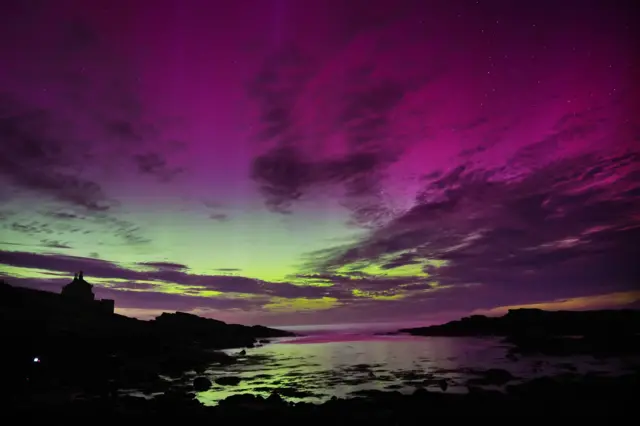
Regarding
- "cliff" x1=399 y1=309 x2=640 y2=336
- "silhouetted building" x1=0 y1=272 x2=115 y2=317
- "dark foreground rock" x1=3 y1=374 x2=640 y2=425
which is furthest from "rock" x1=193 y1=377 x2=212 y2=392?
"cliff" x1=399 y1=309 x2=640 y2=336

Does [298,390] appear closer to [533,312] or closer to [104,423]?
[104,423]

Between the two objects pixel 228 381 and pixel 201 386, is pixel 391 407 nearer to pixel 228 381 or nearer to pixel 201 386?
pixel 201 386

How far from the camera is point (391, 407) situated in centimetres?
2319

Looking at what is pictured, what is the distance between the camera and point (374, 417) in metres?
20.6

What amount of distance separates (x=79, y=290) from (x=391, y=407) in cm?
11228

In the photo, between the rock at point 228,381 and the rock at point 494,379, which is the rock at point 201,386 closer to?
the rock at point 228,381

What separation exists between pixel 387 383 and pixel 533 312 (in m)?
126

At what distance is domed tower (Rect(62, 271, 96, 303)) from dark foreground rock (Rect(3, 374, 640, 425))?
91142mm

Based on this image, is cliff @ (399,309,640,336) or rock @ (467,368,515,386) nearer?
rock @ (467,368,515,386)

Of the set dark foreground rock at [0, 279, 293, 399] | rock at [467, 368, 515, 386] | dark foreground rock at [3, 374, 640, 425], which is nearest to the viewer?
dark foreground rock at [3, 374, 640, 425]

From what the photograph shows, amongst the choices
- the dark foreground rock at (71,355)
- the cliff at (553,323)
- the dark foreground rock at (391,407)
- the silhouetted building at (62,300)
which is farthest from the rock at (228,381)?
the cliff at (553,323)

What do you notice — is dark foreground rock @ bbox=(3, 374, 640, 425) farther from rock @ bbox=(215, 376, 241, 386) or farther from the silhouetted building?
the silhouetted building

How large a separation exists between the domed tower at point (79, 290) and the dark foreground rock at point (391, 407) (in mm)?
91142

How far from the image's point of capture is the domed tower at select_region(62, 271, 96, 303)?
102438mm
